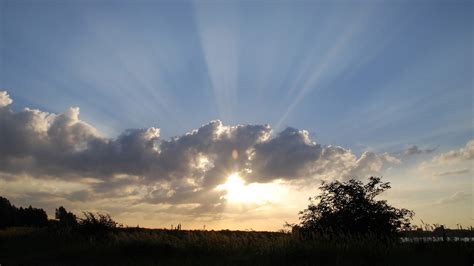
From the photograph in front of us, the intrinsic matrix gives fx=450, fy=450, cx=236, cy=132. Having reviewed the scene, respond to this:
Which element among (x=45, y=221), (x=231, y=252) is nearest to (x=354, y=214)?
(x=231, y=252)

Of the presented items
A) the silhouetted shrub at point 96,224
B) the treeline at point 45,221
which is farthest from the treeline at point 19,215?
the silhouetted shrub at point 96,224

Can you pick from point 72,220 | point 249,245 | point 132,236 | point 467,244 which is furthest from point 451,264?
point 72,220

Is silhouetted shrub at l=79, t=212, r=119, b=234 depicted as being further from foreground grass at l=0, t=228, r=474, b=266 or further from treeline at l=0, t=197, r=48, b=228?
treeline at l=0, t=197, r=48, b=228

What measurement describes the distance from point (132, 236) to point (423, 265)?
45.2 feet

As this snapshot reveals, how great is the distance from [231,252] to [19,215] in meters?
87.2

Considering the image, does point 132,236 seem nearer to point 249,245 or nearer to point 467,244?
point 249,245

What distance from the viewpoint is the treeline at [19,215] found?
8065 cm

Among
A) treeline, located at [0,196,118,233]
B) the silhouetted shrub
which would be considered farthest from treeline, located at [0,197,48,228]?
the silhouetted shrub

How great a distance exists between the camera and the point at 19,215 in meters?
92.4

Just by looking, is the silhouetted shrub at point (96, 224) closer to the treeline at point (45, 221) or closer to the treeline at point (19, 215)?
the treeline at point (45, 221)

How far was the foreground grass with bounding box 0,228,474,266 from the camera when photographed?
15680 mm

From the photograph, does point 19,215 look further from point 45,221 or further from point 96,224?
point 96,224

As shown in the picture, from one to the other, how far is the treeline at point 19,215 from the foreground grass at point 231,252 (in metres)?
61.5

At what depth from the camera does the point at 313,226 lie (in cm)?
2819
